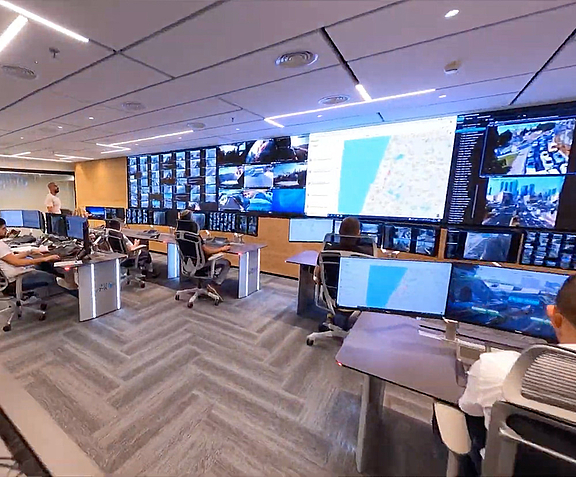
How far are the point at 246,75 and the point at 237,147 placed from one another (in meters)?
3.34

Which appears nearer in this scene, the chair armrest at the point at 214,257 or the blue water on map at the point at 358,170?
the chair armrest at the point at 214,257

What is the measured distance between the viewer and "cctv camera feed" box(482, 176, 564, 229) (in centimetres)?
313

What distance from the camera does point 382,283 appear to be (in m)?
1.60

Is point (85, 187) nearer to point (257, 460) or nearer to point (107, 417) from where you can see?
point (107, 417)

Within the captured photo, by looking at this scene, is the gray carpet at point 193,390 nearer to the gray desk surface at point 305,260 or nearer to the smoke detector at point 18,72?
the gray desk surface at point 305,260

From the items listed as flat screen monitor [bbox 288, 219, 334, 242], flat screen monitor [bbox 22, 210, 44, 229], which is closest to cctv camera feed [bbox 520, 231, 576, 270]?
flat screen monitor [bbox 288, 219, 334, 242]

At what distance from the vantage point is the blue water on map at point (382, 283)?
1.57 m

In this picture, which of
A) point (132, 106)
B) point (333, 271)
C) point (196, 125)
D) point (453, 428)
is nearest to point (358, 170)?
point (333, 271)

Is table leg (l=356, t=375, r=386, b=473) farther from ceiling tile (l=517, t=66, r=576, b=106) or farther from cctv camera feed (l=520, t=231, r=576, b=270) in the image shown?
cctv camera feed (l=520, t=231, r=576, b=270)

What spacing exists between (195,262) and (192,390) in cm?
192

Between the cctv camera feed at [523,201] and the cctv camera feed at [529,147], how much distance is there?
0.36 ft

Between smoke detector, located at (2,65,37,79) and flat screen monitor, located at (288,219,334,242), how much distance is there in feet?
10.2

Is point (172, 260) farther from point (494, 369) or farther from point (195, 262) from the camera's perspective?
point (494, 369)

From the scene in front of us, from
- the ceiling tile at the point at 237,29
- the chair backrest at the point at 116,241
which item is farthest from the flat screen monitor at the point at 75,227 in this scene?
the ceiling tile at the point at 237,29
